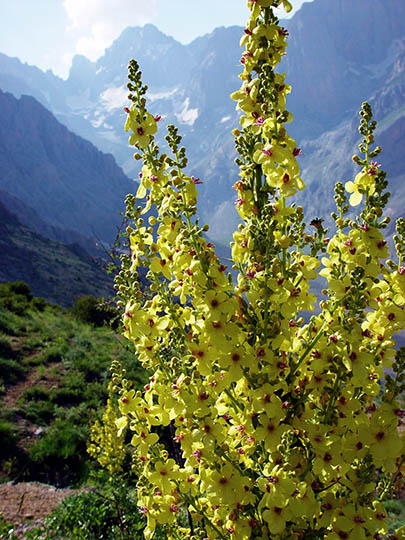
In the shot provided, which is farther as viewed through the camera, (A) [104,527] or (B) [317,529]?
(A) [104,527]

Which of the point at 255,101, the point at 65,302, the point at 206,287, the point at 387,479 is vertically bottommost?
the point at 387,479

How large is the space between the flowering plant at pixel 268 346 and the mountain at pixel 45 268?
1677 inches

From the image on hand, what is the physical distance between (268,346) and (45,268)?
52.9 m

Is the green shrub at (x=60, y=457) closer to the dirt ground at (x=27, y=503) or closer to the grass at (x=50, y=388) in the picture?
the grass at (x=50, y=388)

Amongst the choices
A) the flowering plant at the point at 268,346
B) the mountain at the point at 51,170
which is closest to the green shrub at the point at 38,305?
the flowering plant at the point at 268,346

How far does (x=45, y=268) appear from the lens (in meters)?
50.9

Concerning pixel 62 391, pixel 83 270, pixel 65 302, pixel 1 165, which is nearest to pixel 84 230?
pixel 1 165

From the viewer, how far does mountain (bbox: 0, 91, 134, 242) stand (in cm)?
14850

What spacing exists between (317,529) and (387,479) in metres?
0.60

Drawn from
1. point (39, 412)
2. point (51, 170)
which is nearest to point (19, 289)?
point (39, 412)

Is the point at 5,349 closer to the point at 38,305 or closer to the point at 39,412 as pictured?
the point at 39,412

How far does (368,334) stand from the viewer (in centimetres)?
182

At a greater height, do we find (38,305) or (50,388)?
(38,305)

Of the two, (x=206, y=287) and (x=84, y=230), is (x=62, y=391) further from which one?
(x=84, y=230)
